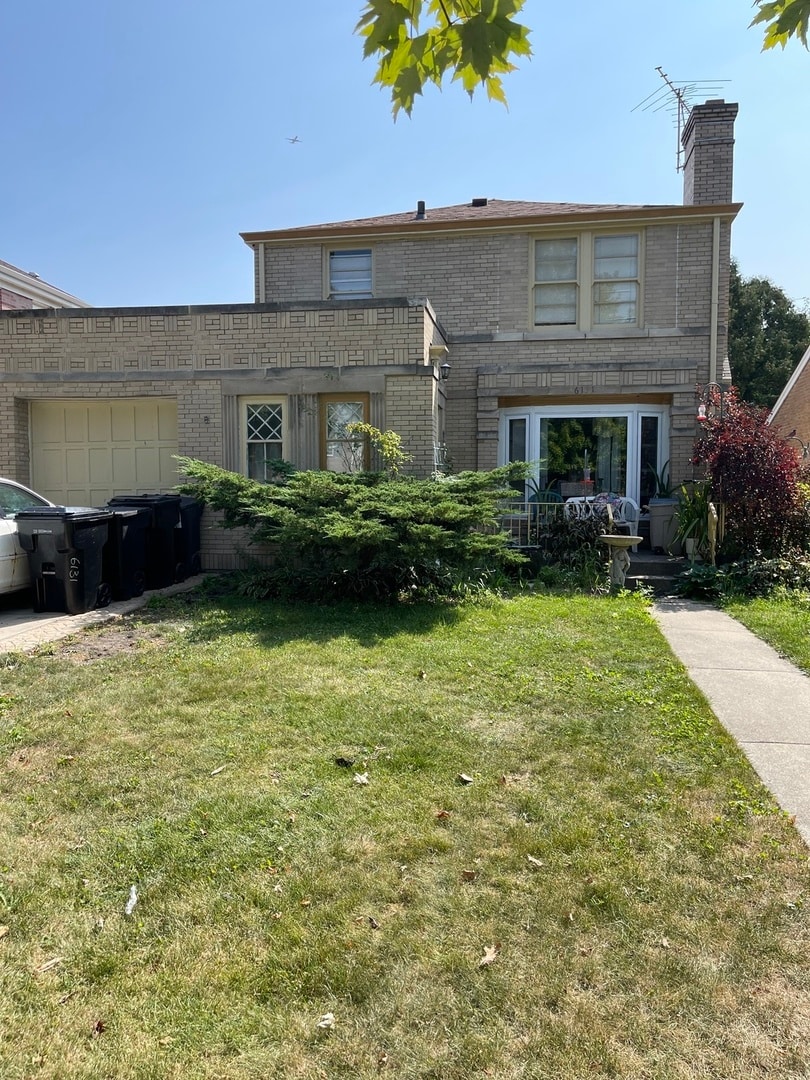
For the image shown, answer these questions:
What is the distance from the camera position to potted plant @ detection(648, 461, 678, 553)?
11570mm

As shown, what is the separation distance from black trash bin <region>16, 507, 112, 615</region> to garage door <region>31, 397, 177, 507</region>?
3141 mm

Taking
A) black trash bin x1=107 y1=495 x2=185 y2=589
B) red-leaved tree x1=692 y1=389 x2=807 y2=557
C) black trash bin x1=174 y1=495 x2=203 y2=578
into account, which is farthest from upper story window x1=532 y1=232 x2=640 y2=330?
black trash bin x1=107 y1=495 x2=185 y2=589

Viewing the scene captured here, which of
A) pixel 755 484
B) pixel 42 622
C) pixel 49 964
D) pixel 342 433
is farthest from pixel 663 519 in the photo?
pixel 49 964

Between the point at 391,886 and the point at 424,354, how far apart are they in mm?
8050

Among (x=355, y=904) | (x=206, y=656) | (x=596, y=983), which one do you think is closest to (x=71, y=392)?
(x=206, y=656)

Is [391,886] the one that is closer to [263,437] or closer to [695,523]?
[263,437]

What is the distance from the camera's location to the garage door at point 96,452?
35.6 ft

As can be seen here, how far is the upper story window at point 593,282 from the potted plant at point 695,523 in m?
3.58

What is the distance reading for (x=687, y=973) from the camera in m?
Result: 2.32

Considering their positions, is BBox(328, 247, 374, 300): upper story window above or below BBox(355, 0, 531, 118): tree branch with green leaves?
above

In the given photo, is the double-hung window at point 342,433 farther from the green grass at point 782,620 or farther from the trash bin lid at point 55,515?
the green grass at point 782,620

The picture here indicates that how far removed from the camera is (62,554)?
7.50 m

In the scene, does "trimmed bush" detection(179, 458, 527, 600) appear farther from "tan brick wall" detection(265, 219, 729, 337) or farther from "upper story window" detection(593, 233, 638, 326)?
"upper story window" detection(593, 233, 638, 326)

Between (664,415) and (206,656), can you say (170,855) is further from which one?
(664,415)
